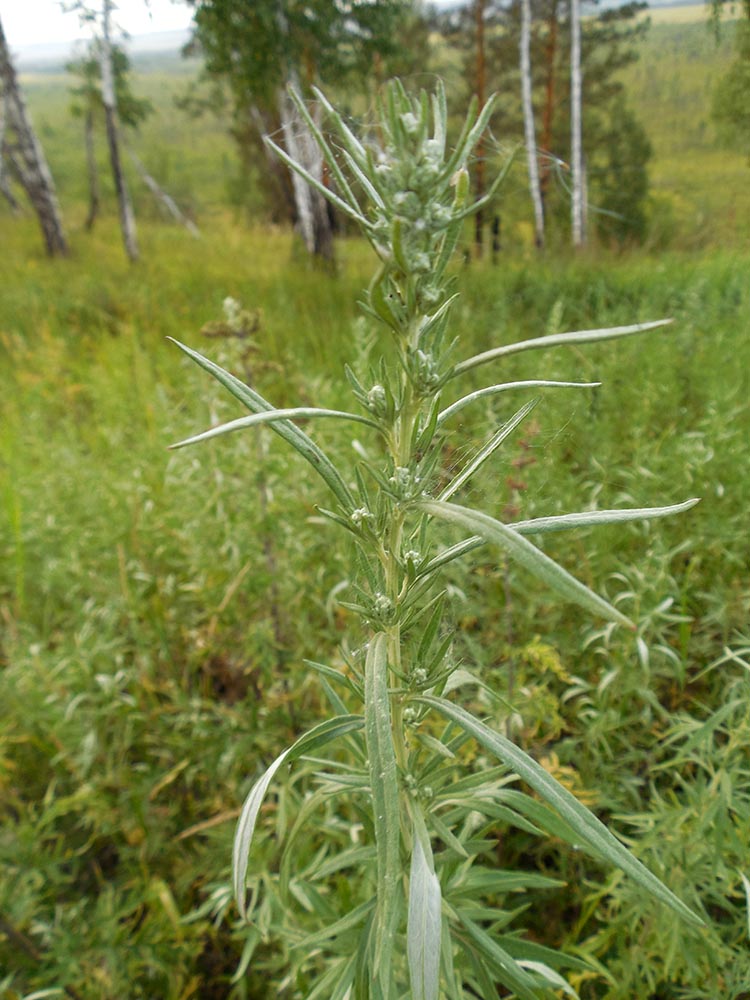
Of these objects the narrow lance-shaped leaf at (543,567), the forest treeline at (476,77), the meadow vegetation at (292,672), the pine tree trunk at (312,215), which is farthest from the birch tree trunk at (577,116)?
the narrow lance-shaped leaf at (543,567)

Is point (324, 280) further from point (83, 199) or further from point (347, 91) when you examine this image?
point (83, 199)

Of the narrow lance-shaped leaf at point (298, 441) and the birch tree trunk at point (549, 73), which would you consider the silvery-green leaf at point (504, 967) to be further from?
the birch tree trunk at point (549, 73)

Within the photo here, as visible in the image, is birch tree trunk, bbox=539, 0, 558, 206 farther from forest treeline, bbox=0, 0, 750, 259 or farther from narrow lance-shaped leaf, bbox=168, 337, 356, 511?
narrow lance-shaped leaf, bbox=168, 337, 356, 511

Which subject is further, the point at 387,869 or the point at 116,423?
the point at 116,423

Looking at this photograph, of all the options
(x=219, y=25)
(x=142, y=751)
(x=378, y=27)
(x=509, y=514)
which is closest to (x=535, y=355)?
(x=509, y=514)

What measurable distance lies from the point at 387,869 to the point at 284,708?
4.32 feet

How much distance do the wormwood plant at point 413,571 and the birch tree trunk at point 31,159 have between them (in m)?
8.73

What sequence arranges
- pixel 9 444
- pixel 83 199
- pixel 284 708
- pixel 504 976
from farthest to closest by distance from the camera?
pixel 83 199 → pixel 9 444 → pixel 284 708 → pixel 504 976

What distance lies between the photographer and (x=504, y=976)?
779 mm

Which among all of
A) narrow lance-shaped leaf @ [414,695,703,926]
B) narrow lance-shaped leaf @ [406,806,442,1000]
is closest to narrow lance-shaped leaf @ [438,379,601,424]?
narrow lance-shaped leaf @ [414,695,703,926]

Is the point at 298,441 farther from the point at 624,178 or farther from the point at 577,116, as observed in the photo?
the point at 577,116

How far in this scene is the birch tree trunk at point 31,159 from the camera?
23.1 ft

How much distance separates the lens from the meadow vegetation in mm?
1148

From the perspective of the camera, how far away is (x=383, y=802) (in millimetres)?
497
